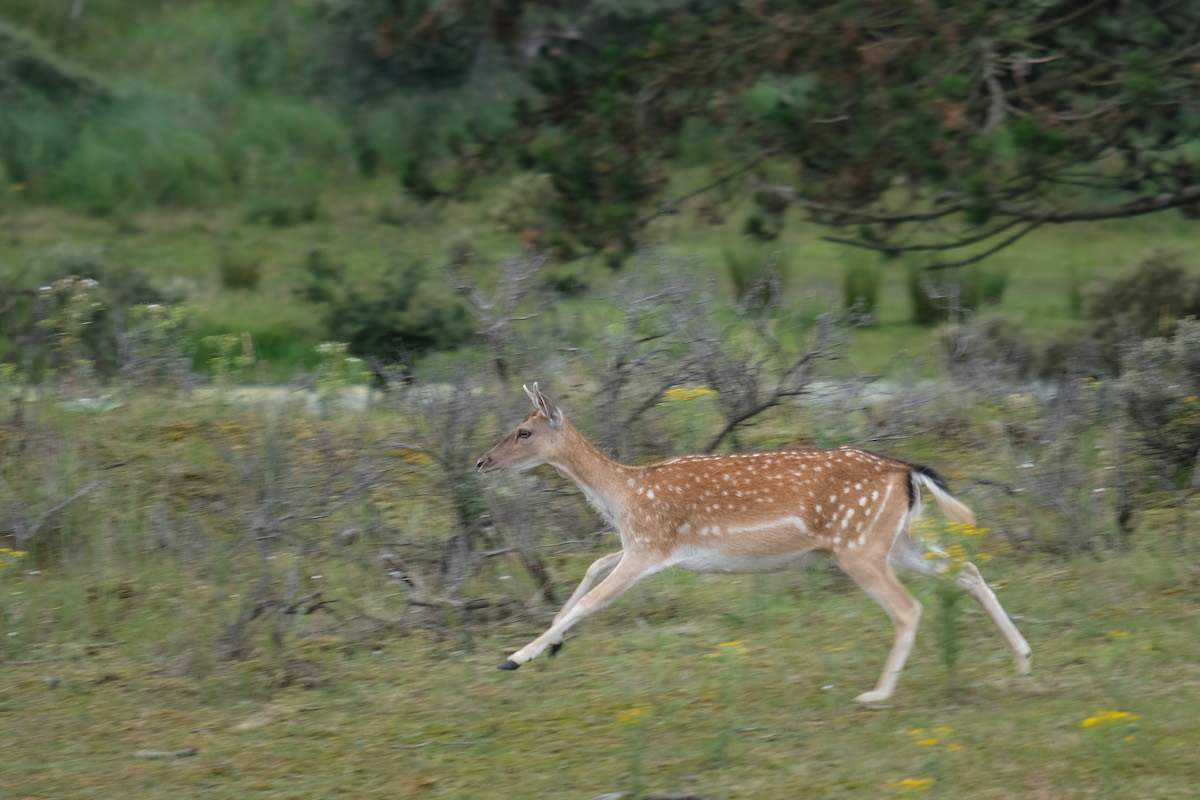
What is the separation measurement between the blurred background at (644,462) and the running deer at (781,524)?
201 millimetres

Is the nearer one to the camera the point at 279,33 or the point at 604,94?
the point at 604,94

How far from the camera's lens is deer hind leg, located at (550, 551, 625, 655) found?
7465mm

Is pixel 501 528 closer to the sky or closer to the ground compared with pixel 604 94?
closer to the ground

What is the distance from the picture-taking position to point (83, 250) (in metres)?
18.5

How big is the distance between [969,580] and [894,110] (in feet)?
17.5

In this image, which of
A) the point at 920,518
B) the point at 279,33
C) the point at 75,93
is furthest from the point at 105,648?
the point at 279,33

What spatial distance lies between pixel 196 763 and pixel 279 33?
1085 inches

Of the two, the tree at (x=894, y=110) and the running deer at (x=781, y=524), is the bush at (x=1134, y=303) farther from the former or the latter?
the running deer at (x=781, y=524)

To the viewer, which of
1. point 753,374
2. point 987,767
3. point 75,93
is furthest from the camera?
point 75,93

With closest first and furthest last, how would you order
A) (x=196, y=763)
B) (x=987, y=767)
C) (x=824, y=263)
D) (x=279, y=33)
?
1. (x=987, y=767)
2. (x=196, y=763)
3. (x=824, y=263)
4. (x=279, y=33)

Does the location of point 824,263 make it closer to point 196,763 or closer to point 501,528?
point 501,528

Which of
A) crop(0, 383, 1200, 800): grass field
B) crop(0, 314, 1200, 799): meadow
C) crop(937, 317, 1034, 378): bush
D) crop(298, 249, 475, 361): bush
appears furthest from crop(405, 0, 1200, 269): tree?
crop(298, 249, 475, 361): bush

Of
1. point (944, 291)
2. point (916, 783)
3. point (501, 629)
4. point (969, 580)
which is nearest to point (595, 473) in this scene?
point (501, 629)

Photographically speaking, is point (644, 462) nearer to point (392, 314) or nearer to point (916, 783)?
point (916, 783)
